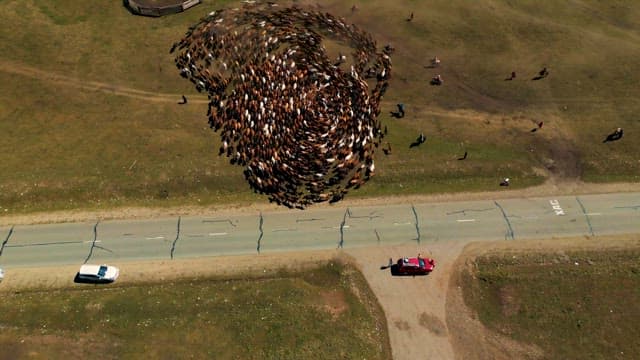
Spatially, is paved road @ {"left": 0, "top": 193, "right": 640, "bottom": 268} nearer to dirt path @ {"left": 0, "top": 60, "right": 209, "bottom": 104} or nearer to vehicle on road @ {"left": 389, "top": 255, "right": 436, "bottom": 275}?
vehicle on road @ {"left": 389, "top": 255, "right": 436, "bottom": 275}

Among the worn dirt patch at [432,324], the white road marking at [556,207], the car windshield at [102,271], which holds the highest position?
the white road marking at [556,207]

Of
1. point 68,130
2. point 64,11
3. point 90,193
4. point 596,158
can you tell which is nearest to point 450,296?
point 596,158

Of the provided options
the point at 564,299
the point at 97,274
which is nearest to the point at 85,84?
the point at 97,274

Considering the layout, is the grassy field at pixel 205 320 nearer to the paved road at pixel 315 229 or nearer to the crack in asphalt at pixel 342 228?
the crack in asphalt at pixel 342 228

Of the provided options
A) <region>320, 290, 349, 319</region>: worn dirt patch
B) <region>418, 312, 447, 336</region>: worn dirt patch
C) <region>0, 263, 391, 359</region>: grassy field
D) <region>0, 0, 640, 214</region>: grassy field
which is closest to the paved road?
<region>0, 0, 640, 214</region>: grassy field

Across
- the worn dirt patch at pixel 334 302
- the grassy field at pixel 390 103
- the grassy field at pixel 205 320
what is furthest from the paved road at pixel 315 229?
the worn dirt patch at pixel 334 302

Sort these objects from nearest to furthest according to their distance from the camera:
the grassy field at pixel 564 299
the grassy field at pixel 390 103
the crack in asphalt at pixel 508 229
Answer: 1. the grassy field at pixel 564 299
2. the crack in asphalt at pixel 508 229
3. the grassy field at pixel 390 103
